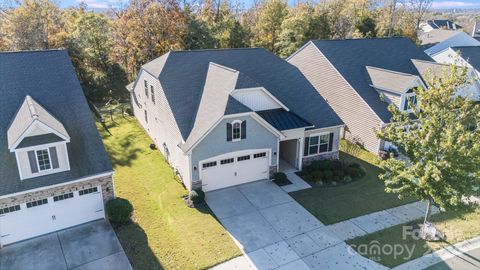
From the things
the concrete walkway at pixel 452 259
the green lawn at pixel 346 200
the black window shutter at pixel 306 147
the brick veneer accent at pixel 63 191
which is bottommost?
the concrete walkway at pixel 452 259

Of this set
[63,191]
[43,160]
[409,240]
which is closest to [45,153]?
[43,160]

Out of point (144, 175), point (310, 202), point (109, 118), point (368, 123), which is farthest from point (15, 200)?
point (368, 123)

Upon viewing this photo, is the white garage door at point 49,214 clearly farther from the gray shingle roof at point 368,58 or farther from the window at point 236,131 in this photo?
the gray shingle roof at point 368,58

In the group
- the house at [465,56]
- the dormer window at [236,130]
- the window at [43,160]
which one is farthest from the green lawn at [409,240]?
the house at [465,56]

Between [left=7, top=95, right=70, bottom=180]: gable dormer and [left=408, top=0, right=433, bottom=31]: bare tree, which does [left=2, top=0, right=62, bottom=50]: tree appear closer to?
[left=7, top=95, right=70, bottom=180]: gable dormer

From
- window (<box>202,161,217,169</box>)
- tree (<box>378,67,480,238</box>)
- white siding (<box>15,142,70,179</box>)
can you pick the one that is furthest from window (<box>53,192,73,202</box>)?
tree (<box>378,67,480,238</box>)

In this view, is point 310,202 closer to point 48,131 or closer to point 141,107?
point 48,131
